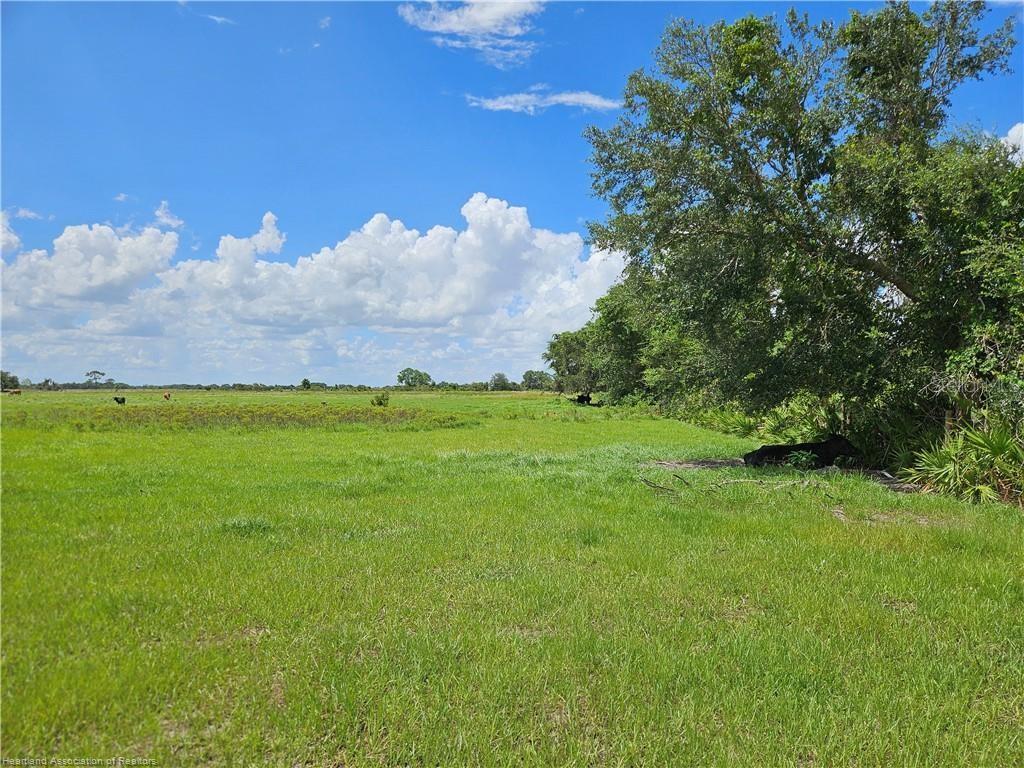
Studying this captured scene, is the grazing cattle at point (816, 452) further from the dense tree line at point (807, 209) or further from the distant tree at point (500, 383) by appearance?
the distant tree at point (500, 383)

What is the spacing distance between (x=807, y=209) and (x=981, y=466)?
7.27m

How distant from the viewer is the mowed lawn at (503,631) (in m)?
3.48

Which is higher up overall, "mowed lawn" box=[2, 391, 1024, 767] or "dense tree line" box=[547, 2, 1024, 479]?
"dense tree line" box=[547, 2, 1024, 479]

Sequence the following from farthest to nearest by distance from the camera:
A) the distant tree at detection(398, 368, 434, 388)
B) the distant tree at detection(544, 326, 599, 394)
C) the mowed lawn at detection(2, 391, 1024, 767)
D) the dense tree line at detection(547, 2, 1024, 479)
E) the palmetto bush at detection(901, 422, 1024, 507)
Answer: the distant tree at detection(398, 368, 434, 388) → the distant tree at detection(544, 326, 599, 394) → the dense tree line at detection(547, 2, 1024, 479) → the palmetto bush at detection(901, 422, 1024, 507) → the mowed lawn at detection(2, 391, 1024, 767)

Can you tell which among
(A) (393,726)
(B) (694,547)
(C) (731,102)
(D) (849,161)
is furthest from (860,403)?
(A) (393,726)

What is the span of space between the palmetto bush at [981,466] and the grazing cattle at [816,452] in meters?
3.43

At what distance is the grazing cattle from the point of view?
53.8ft

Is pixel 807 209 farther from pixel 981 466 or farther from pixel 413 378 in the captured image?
pixel 413 378

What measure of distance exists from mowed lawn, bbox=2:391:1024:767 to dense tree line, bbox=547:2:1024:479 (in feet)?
19.9

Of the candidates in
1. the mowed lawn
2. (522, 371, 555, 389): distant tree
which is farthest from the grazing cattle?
(522, 371, 555, 389): distant tree

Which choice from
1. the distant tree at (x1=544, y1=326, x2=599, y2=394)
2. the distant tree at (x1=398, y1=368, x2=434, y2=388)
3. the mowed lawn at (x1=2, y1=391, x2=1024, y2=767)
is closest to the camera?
the mowed lawn at (x1=2, y1=391, x2=1024, y2=767)

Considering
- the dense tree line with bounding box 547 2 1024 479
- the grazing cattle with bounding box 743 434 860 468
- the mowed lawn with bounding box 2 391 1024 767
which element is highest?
the dense tree line with bounding box 547 2 1024 479

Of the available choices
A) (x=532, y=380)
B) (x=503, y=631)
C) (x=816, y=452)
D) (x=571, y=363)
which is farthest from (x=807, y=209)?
(x=532, y=380)

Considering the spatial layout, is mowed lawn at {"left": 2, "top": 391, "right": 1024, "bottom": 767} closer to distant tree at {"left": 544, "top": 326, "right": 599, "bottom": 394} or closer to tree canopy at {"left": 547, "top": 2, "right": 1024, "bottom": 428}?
tree canopy at {"left": 547, "top": 2, "right": 1024, "bottom": 428}
